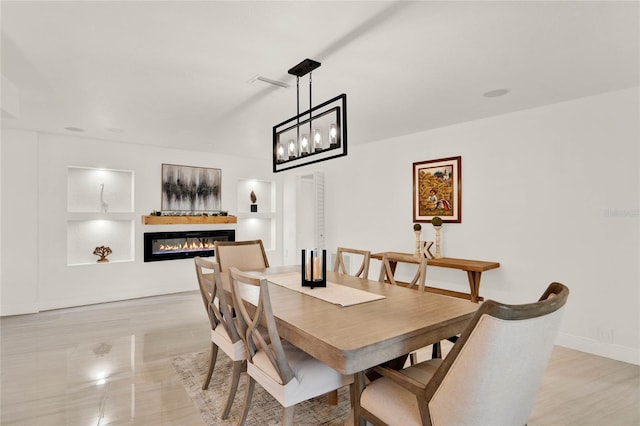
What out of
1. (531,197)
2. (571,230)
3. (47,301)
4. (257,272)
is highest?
(531,197)

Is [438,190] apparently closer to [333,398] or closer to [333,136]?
[333,136]

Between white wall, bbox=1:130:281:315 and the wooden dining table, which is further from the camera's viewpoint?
white wall, bbox=1:130:281:315

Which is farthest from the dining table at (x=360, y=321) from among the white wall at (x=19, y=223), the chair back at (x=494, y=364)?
the white wall at (x=19, y=223)

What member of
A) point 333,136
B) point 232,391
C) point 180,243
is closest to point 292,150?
point 333,136

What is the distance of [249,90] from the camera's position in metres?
3.14

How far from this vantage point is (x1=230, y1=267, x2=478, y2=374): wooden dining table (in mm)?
1410

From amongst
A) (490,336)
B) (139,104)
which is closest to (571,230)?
(490,336)

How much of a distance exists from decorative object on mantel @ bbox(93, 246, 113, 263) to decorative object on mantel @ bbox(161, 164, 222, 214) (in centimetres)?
102

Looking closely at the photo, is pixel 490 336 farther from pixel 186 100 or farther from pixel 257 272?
pixel 186 100

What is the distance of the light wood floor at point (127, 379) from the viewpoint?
2268 mm

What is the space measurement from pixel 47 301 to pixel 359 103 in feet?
16.7

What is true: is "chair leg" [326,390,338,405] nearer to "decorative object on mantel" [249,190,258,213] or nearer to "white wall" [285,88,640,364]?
"white wall" [285,88,640,364]

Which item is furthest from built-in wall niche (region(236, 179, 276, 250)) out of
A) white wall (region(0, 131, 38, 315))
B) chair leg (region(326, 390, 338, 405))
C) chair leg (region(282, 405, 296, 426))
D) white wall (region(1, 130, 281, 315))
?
chair leg (region(282, 405, 296, 426))

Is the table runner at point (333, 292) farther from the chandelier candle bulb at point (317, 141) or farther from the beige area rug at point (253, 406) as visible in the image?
the chandelier candle bulb at point (317, 141)
